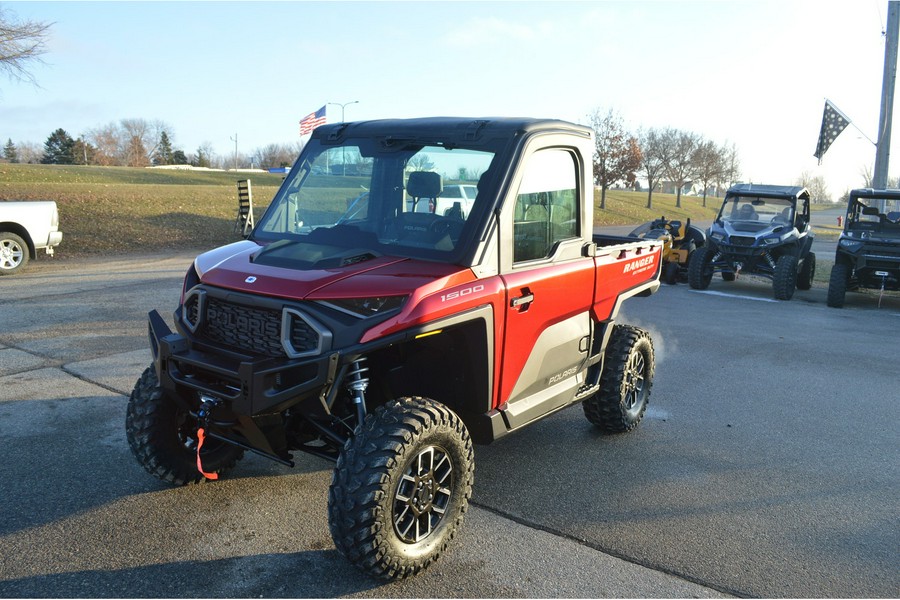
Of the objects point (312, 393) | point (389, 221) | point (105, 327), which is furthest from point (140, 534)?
point (105, 327)

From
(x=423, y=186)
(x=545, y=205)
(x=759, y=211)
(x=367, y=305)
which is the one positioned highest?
(x=423, y=186)

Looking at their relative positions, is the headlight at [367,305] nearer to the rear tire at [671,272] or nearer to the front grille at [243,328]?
the front grille at [243,328]

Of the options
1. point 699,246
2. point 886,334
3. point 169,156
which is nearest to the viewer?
point 886,334

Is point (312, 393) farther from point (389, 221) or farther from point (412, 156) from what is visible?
point (412, 156)

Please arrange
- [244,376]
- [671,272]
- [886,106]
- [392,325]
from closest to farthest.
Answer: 1. [244,376]
2. [392,325]
3. [671,272]
4. [886,106]

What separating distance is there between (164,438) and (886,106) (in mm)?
20737

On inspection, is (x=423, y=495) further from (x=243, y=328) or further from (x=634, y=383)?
(x=634, y=383)

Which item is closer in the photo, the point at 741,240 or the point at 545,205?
the point at 545,205

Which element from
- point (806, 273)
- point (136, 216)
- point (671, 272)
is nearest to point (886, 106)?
point (806, 273)

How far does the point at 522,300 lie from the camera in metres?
4.05

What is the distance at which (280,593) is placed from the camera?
3.40m

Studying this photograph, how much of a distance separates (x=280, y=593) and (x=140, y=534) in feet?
3.25

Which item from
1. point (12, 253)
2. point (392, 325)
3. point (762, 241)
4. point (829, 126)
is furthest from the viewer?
point (829, 126)

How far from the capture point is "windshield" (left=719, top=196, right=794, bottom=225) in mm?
14617
